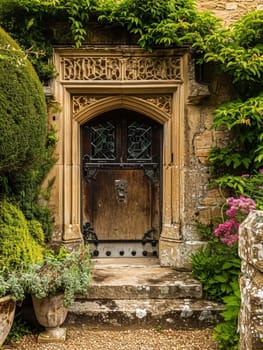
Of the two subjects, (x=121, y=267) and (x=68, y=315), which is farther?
(x=121, y=267)

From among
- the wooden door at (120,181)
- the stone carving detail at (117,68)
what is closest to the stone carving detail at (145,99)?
the stone carving detail at (117,68)

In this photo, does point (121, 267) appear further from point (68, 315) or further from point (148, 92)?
point (148, 92)

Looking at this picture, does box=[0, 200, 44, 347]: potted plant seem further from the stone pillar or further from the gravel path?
the stone pillar

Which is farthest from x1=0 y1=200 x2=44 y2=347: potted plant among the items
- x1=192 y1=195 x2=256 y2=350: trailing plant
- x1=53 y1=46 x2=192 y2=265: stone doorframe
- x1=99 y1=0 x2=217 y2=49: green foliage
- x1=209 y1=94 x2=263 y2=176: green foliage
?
x1=99 y1=0 x2=217 y2=49: green foliage

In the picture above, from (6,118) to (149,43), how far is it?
6.21ft

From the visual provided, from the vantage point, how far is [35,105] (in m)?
3.52

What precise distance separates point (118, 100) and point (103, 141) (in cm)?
59

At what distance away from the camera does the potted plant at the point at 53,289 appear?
123 inches

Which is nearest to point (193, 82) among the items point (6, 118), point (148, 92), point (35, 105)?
point (148, 92)

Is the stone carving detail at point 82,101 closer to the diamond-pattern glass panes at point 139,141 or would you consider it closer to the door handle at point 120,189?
the diamond-pattern glass panes at point 139,141

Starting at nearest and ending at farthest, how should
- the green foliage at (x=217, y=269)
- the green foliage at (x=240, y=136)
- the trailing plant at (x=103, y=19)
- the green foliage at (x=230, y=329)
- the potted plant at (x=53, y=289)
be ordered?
the green foliage at (x=230, y=329) < the potted plant at (x=53, y=289) < the green foliage at (x=217, y=269) < the green foliage at (x=240, y=136) < the trailing plant at (x=103, y=19)

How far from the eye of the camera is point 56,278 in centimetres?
316

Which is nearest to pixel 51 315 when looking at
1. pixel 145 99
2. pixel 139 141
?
pixel 139 141

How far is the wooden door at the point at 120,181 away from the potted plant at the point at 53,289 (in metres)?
1.46
